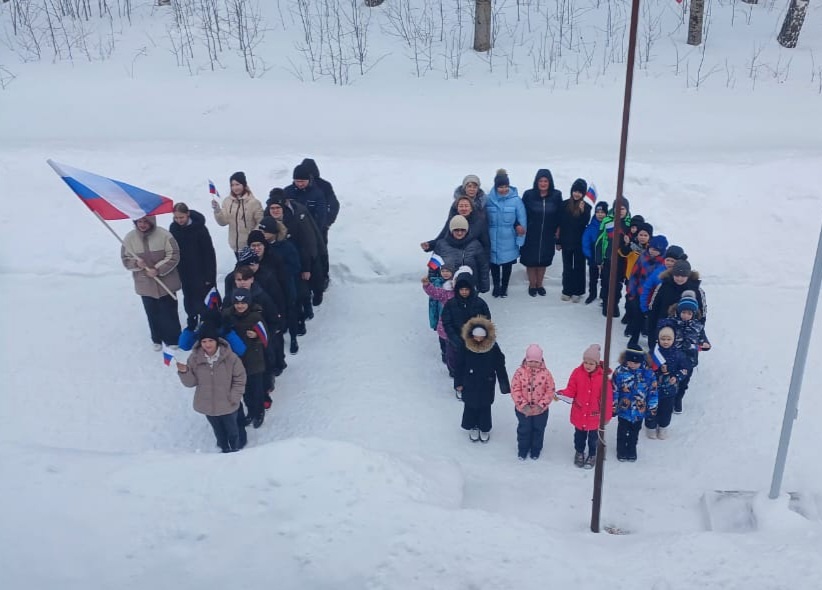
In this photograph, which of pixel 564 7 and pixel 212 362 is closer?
pixel 212 362

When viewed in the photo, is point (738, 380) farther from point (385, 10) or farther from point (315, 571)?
point (385, 10)

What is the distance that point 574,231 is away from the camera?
930 centimetres

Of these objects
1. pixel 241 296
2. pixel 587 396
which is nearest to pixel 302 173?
pixel 241 296

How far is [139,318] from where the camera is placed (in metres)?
9.62

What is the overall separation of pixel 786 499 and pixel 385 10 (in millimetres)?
14334

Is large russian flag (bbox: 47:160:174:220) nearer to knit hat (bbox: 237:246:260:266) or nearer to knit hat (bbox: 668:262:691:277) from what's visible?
knit hat (bbox: 237:246:260:266)

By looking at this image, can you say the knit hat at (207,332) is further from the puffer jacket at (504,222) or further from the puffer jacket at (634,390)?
the puffer jacket at (504,222)

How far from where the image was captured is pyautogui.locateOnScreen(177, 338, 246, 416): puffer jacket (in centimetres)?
693

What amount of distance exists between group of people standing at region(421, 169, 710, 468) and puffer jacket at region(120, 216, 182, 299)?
2.77 m

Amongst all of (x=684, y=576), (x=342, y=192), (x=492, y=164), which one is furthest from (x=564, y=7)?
(x=684, y=576)

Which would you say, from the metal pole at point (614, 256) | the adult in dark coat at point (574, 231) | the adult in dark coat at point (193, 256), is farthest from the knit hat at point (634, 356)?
the adult in dark coat at point (193, 256)

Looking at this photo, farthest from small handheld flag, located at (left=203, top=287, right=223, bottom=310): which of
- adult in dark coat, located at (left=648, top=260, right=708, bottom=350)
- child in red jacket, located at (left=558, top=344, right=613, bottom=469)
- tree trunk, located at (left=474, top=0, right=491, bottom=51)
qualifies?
tree trunk, located at (left=474, top=0, right=491, bottom=51)

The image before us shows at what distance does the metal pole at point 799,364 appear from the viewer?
5.68 metres

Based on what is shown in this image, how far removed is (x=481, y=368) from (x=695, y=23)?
1194cm
